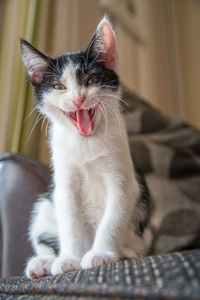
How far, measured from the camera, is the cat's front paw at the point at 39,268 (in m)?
0.63

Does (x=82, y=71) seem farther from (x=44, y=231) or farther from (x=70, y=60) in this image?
(x=44, y=231)

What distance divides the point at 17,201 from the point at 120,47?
1.44 meters

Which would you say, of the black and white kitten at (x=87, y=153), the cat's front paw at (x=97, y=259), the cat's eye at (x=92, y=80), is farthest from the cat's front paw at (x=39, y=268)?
the cat's eye at (x=92, y=80)

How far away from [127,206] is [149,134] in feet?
2.48

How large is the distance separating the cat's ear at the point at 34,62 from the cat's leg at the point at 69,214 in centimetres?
25

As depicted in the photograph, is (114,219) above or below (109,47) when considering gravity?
below

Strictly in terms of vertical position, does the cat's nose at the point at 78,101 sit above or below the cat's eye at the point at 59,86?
below

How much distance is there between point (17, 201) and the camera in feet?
2.69

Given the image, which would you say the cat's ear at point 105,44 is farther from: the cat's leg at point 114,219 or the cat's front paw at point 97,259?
the cat's front paw at point 97,259

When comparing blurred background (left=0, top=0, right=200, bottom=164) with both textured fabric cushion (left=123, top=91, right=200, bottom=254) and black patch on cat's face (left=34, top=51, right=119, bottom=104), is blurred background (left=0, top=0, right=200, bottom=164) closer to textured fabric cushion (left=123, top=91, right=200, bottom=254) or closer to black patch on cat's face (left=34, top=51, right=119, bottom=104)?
black patch on cat's face (left=34, top=51, right=119, bottom=104)

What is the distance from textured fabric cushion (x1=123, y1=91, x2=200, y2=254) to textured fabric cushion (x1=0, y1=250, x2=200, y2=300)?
719 millimetres

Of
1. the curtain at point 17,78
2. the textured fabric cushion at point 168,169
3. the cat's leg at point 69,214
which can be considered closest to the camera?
the cat's leg at point 69,214

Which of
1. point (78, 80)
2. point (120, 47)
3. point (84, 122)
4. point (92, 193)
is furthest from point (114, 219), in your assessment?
point (120, 47)

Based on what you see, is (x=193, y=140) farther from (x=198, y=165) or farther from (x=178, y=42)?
(x=178, y=42)
